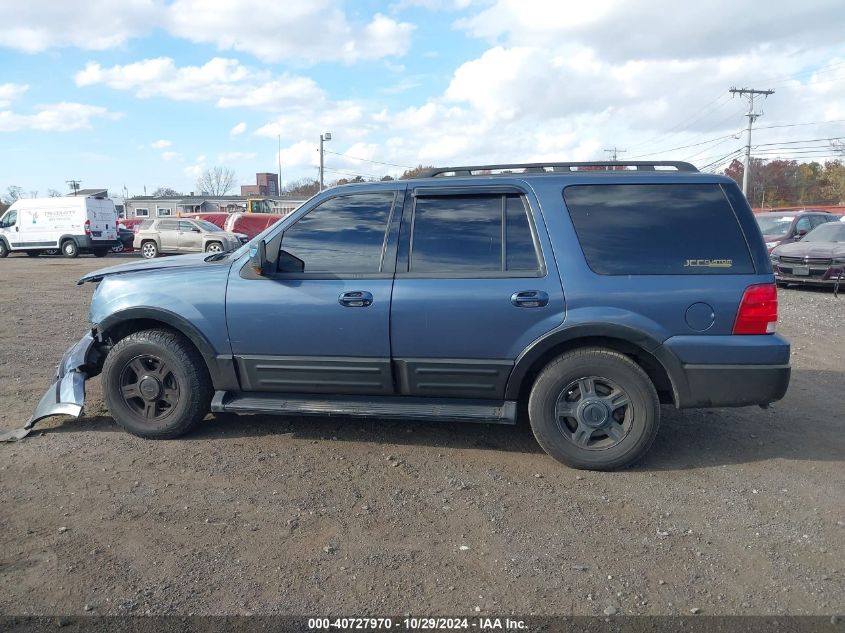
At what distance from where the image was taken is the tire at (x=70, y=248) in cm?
2494

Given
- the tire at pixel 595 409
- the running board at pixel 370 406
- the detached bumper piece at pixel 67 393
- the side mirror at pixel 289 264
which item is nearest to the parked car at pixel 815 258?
the tire at pixel 595 409

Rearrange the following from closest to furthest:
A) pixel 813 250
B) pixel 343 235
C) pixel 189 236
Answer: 1. pixel 343 235
2. pixel 813 250
3. pixel 189 236

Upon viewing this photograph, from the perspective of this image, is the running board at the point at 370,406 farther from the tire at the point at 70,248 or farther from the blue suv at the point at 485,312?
the tire at the point at 70,248

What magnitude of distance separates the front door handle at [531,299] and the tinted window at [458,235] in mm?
255

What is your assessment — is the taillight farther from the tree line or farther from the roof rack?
the tree line

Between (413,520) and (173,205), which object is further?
(173,205)

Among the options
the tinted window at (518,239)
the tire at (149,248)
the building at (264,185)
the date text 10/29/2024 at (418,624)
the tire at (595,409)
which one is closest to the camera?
the date text 10/29/2024 at (418,624)

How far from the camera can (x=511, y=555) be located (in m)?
3.14

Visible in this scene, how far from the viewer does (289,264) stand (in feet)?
14.5

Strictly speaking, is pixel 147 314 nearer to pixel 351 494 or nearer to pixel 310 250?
pixel 310 250

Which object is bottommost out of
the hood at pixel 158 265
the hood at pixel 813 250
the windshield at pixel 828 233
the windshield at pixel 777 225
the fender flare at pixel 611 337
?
the fender flare at pixel 611 337

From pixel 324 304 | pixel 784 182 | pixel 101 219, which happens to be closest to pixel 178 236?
pixel 101 219

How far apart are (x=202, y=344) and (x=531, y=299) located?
228 centimetres

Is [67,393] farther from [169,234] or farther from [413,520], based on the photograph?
[169,234]
